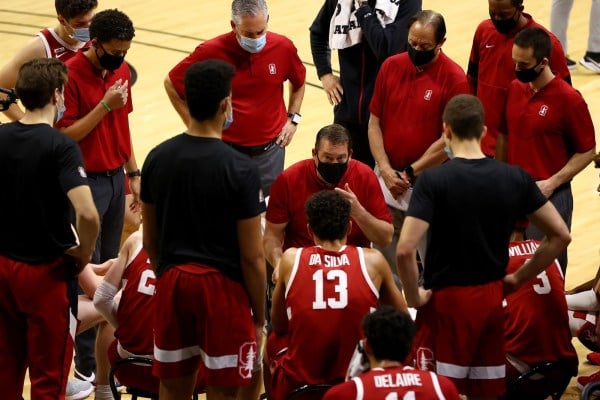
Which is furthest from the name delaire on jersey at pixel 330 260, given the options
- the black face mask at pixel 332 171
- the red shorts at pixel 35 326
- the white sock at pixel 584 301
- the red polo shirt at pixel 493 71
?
the red polo shirt at pixel 493 71

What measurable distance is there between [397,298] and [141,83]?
22.6 ft

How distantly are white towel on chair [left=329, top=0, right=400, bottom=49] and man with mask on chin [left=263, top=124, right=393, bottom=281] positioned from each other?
1.38 metres

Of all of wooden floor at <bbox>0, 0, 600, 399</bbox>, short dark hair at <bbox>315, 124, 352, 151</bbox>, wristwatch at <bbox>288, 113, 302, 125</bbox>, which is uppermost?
short dark hair at <bbox>315, 124, 352, 151</bbox>

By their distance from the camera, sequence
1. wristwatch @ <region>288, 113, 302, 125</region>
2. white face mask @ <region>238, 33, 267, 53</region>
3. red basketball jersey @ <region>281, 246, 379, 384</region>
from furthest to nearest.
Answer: wristwatch @ <region>288, 113, 302, 125</region>, white face mask @ <region>238, 33, 267, 53</region>, red basketball jersey @ <region>281, 246, 379, 384</region>

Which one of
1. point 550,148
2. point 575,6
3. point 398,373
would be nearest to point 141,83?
A: point 575,6

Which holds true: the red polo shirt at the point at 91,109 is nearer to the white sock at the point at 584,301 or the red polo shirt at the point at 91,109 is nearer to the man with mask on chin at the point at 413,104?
the man with mask on chin at the point at 413,104

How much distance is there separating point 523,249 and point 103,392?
2.40m

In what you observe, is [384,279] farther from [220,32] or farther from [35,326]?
[220,32]

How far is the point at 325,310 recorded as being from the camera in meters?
4.79

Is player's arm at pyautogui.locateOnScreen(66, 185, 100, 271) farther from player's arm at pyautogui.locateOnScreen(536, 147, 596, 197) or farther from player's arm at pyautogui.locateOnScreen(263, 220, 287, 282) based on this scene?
player's arm at pyautogui.locateOnScreen(536, 147, 596, 197)

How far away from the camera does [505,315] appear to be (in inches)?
210

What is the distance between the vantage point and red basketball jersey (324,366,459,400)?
397 centimetres

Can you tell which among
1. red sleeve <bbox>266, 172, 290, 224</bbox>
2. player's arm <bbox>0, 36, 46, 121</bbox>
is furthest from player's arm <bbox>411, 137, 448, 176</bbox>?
player's arm <bbox>0, 36, 46, 121</bbox>

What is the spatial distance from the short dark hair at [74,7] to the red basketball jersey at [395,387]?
11.4 ft
